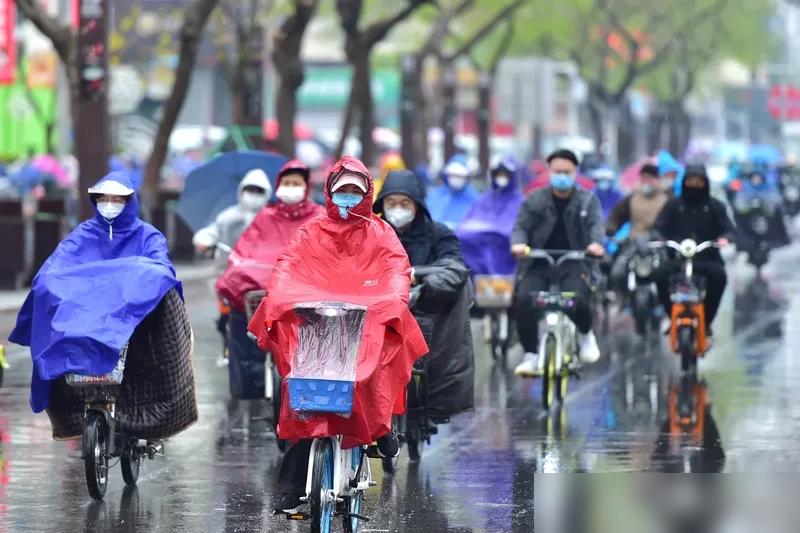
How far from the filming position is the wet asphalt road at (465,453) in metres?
10.0

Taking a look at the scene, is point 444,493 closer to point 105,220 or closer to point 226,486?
point 226,486

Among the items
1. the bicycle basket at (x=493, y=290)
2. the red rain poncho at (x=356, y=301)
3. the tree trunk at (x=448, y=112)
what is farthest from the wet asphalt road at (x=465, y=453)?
the tree trunk at (x=448, y=112)

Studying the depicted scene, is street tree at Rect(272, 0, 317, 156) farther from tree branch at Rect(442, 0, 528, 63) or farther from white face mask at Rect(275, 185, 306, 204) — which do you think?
white face mask at Rect(275, 185, 306, 204)

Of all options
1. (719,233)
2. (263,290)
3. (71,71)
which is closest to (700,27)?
(71,71)

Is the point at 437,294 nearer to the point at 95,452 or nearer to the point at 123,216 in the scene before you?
the point at 123,216

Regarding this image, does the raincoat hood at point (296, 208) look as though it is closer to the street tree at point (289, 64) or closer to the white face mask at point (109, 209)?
the white face mask at point (109, 209)

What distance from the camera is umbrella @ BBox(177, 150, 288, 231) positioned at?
16812 mm

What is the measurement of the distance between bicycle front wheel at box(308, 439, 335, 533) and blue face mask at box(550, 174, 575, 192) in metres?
6.08

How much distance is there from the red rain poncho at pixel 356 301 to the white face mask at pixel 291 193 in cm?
402

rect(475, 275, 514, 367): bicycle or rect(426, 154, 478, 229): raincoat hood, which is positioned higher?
rect(426, 154, 478, 229): raincoat hood

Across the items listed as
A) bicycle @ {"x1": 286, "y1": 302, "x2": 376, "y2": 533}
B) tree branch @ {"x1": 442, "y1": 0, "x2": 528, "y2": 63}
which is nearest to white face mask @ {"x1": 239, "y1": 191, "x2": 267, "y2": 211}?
bicycle @ {"x1": 286, "y1": 302, "x2": 376, "y2": 533}

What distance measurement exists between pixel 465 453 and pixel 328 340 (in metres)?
3.78

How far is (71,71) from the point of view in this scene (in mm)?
24344

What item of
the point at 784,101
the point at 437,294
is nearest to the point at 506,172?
the point at 437,294
